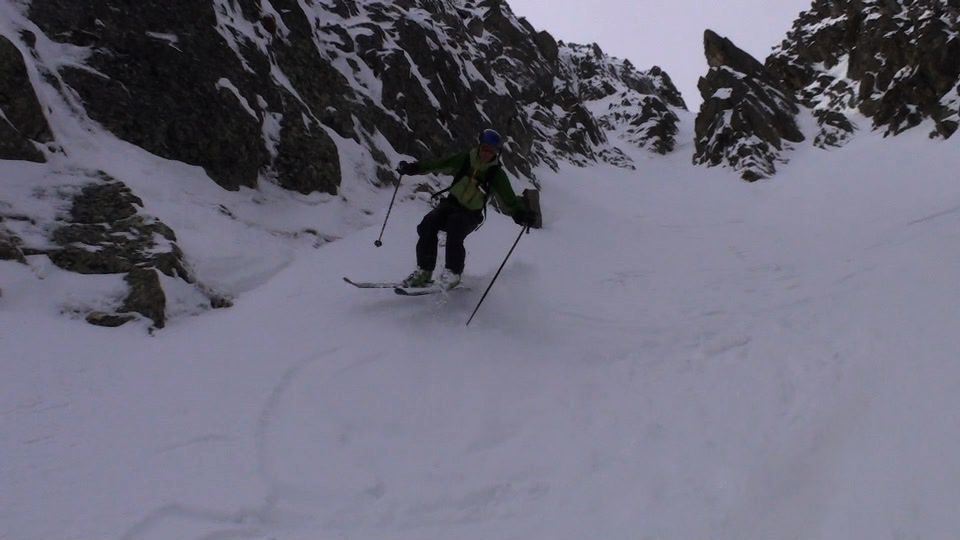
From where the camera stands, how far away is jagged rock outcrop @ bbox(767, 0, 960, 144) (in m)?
30.2

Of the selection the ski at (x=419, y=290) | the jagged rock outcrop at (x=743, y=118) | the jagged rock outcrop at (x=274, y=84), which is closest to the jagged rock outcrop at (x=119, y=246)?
the jagged rock outcrop at (x=274, y=84)

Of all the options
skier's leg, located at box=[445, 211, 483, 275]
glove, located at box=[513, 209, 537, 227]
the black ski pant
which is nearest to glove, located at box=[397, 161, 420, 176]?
the black ski pant

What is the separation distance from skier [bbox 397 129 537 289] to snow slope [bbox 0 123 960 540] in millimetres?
414

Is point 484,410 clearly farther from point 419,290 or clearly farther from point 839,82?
point 839,82

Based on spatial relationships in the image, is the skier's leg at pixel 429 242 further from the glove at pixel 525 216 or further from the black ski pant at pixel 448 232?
the glove at pixel 525 216

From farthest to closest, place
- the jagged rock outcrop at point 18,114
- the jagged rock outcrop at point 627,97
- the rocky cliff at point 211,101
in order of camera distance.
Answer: the jagged rock outcrop at point 627,97 < the jagged rock outcrop at point 18,114 < the rocky cliff at point 211,101

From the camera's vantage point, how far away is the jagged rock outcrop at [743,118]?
3781 centimetres

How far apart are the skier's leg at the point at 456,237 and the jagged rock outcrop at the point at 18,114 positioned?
16.7ft

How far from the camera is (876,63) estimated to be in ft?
136

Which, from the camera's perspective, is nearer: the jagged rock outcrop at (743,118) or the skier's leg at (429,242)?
the skier's leg at (429,242)

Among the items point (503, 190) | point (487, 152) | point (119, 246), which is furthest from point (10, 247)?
point (503, 190)

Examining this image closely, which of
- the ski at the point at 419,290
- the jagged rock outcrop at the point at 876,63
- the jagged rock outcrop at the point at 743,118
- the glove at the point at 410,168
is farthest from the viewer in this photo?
the jagged rock outcrop at the point at 743,118

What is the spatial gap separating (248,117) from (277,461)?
8586mm

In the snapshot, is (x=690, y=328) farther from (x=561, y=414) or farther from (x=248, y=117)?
(x=248, y=117)
